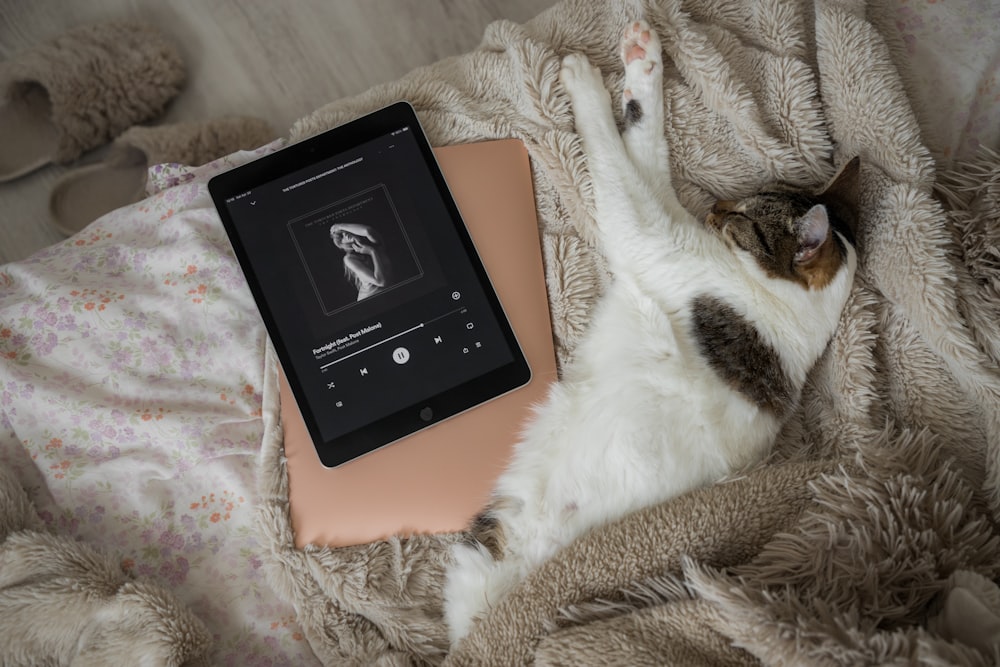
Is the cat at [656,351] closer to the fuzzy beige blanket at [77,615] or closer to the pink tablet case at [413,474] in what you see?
the pink tablet case at [413,474]

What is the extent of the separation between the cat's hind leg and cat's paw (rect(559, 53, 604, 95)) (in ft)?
0.18

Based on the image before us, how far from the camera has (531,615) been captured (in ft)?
3.10

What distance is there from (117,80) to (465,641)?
4.27 feet

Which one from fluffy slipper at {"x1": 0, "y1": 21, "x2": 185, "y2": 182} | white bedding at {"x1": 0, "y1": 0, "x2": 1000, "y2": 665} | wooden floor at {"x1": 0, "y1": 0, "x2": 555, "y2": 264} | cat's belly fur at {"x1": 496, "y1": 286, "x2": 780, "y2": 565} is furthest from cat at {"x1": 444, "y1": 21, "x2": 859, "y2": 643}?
fluffy slipper at {"x1": 0, "y1": 21, "x2": 185, "y2": 182}

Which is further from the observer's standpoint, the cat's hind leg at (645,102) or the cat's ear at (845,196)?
the cat's hind leg at (645,102)

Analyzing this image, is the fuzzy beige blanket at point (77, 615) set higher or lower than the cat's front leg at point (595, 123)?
lower

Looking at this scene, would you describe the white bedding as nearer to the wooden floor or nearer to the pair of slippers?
the pair of slippers

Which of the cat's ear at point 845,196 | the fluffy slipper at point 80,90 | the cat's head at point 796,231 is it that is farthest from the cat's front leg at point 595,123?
the fluffy slipper at point 80,90

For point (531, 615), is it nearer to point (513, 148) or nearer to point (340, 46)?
point (513, 148)

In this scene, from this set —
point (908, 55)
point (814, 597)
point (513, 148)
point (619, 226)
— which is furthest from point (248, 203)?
point (908, 55)

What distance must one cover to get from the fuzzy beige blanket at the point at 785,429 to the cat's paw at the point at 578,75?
21mm

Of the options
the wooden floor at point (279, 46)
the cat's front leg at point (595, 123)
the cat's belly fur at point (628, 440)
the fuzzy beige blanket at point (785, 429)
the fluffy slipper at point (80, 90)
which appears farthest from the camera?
the wooden floor at point (279, 46)

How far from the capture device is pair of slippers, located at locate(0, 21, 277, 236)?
1.33m

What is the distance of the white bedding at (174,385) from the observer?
108 centimetres
